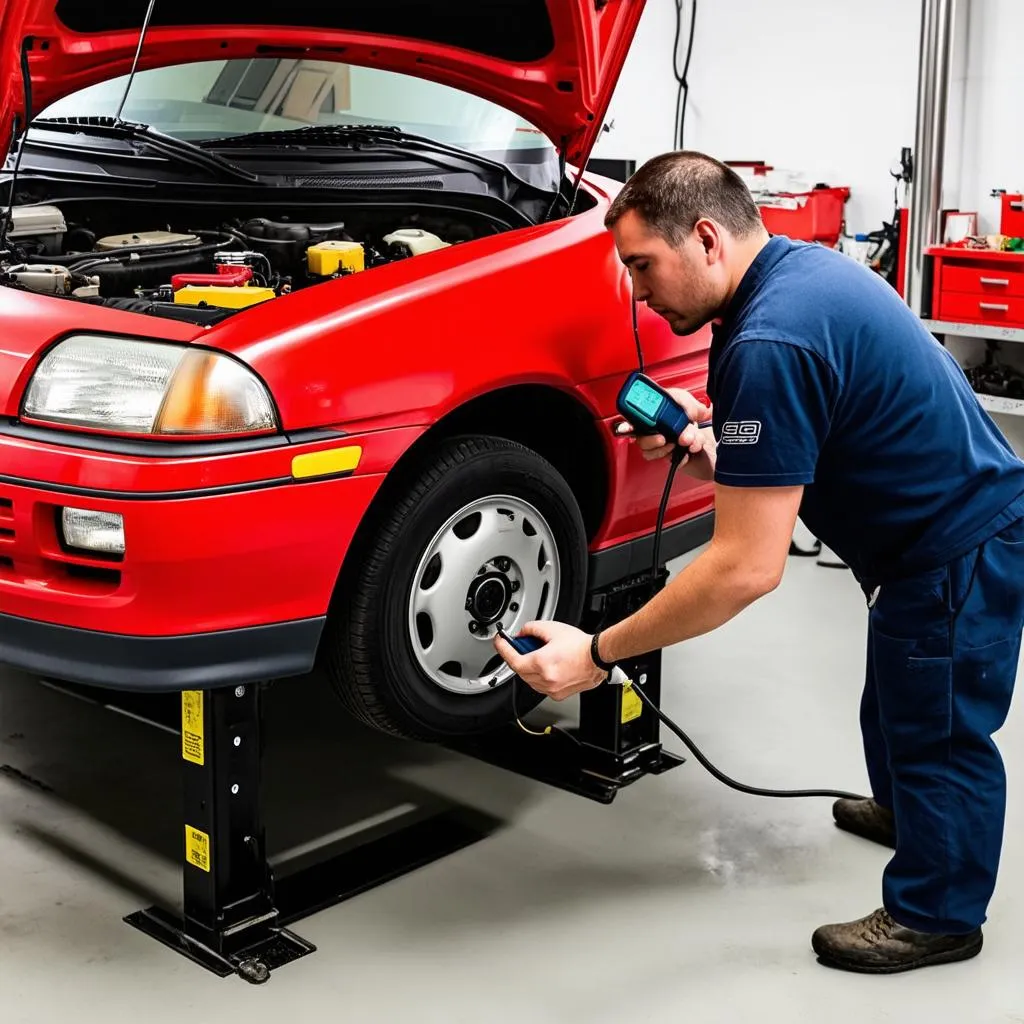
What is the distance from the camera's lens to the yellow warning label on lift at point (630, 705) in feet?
10.7

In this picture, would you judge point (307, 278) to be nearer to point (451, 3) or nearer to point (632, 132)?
point (451, 3)

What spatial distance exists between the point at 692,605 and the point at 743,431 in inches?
11.0

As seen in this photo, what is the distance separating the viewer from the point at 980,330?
5617mm

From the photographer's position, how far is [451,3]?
3.22 metres

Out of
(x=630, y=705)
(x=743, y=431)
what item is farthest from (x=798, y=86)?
(x=743, y=431)

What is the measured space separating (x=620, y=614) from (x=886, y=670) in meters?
0.82

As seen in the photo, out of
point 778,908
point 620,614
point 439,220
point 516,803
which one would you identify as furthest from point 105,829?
point 439,220

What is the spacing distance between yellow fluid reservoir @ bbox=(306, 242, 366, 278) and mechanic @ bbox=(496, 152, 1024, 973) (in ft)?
2.93

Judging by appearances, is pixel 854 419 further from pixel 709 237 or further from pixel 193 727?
pixel 193 727

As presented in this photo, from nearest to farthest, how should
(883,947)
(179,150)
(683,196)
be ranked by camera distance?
(683,196), (883,947), (179,150)

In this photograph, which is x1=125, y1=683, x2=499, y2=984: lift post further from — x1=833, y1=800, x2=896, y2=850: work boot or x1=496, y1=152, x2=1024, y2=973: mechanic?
x1=833, y1=800, x2=896, y2=850: work boot

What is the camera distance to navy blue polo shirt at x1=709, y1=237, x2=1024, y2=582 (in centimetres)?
215

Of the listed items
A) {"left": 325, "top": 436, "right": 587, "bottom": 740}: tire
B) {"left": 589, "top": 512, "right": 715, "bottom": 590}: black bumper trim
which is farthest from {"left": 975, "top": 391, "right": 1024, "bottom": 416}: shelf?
{"left": 325, "top": 436, "right": 587, "bottom": 740}: tire

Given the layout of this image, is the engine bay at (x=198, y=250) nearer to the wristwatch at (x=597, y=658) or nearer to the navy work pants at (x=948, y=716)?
the wristwatch at (x=597, y=658)
